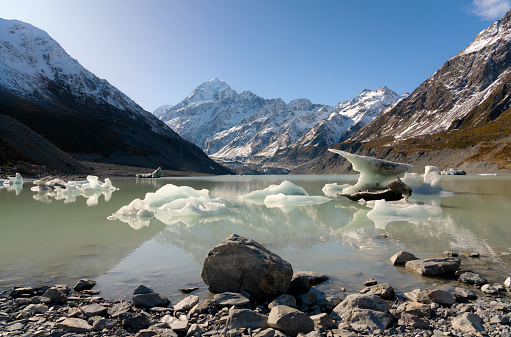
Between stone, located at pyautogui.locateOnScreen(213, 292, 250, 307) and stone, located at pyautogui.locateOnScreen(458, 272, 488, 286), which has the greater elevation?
stone, located at pyautogui.locateOnScreen(458, 272, 488, 286)

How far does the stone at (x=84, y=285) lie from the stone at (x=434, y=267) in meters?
6.66

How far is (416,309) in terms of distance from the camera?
4.95 metres

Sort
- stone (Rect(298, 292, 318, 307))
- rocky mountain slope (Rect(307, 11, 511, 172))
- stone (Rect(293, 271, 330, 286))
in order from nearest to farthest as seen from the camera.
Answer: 1. stone (Rect(298, 292, 318, 307))
2. stone (Rect(293, 271, 330, 286))
3. rocky mountain slope (Rect(307, 11, 511, 172))

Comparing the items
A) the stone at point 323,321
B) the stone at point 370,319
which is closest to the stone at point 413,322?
the stone at point 370,319

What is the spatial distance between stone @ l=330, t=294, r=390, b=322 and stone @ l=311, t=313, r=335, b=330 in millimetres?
234

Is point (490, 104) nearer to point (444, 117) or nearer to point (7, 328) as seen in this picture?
point (444, 117)

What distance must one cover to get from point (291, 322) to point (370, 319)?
1216 millimetres

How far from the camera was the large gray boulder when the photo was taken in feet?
19.1

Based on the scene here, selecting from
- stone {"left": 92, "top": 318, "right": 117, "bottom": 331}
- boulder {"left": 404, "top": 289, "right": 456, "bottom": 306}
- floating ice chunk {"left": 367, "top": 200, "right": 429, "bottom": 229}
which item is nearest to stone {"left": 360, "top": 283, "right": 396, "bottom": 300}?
boulder {"left": 404, "top": 289, "right": 456, "bottom": 306}

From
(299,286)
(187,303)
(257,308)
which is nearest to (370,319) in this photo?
(299,286)

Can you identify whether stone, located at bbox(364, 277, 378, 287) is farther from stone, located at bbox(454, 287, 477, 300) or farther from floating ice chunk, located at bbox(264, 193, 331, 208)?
floating ice chunk, located at bbox(264, 193, 331, 208)

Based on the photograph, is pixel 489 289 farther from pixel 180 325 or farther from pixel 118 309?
pixel 118 309

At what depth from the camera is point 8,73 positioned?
140375mm

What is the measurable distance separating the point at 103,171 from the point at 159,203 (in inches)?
2811
